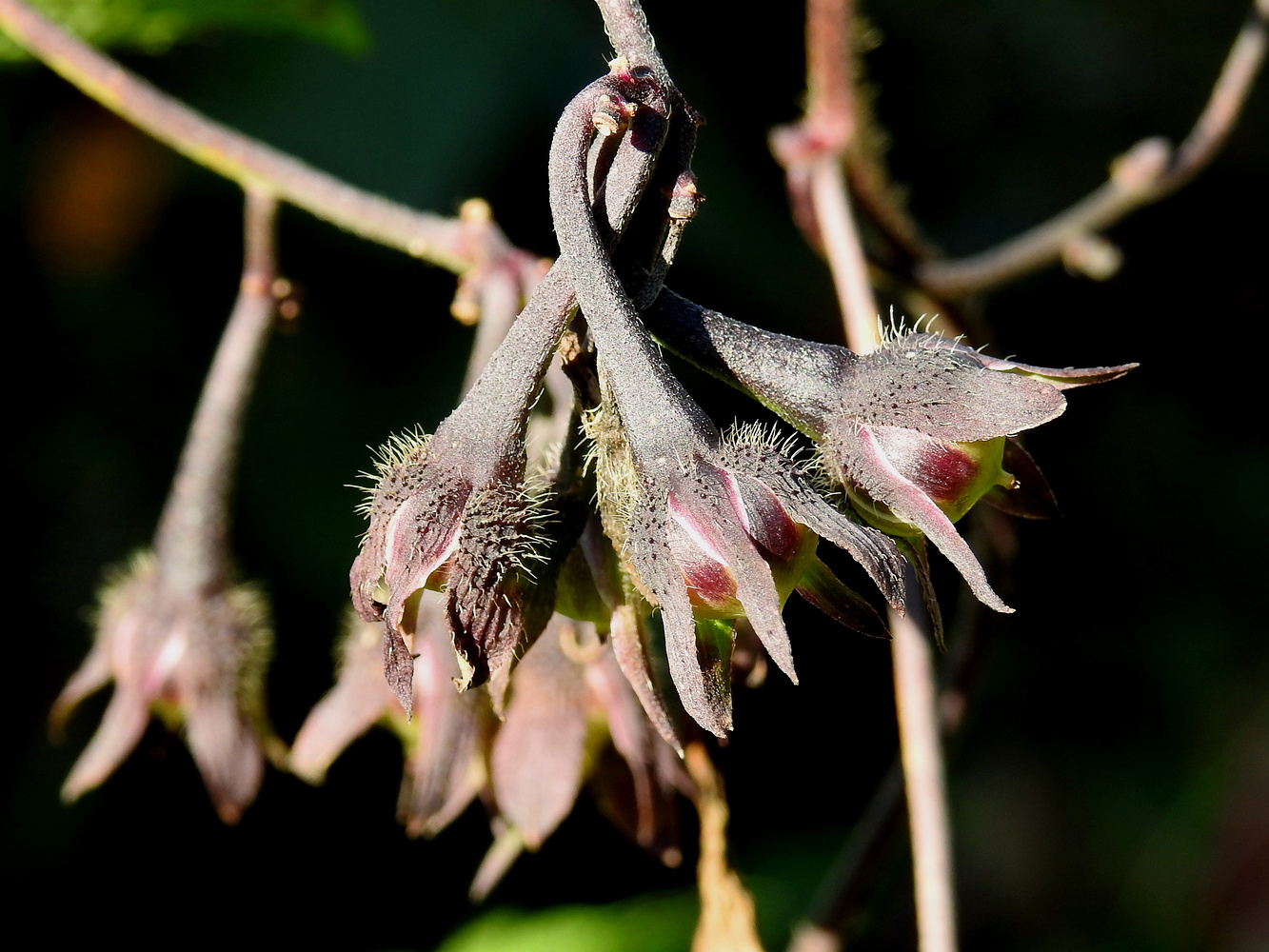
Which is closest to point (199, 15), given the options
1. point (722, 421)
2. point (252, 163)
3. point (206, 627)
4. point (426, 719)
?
point (252, 163)

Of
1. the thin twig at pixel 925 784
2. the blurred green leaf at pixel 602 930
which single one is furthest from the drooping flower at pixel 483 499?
the blurred green leaf at pixel 602 930

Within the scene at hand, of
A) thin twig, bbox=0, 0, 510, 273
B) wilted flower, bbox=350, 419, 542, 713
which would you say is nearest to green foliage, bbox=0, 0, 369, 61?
thin twig, bbox=0, 0, 510, 273

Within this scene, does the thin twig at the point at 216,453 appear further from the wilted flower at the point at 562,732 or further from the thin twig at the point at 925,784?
the thin twig at the point at 925,784

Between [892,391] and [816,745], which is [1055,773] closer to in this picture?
[816,745]

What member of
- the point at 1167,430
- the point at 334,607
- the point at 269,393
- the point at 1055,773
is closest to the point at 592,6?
the point at 269,393

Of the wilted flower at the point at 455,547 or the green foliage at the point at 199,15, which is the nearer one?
the wilted flower at the point at 455,547

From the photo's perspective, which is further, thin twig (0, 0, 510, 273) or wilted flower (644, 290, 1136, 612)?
thin twig (0, 0, 510, 273)

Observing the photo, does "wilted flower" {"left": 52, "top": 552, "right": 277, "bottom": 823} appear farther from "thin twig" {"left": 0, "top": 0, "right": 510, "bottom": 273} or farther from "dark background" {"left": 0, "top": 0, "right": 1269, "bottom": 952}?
"dark background" {"left": 0, "top": 0, "right": 1269, "bottom": 952}
